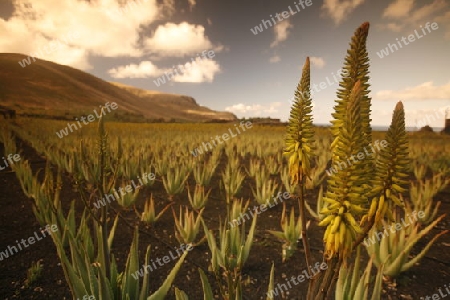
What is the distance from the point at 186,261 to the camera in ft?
8.59

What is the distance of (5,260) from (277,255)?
2726 millimetres

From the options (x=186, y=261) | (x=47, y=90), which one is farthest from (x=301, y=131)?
(x=47, y=90)

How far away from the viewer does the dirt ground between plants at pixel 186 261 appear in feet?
7.02

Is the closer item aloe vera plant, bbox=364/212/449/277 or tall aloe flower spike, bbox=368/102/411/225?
tall aloe flower spike, bbox=368/102/411/225

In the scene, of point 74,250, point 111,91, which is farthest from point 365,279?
point 111,91

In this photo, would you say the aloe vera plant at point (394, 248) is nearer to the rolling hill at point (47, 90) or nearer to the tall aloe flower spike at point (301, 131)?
the tall aloe flower spike at point (301, 131)

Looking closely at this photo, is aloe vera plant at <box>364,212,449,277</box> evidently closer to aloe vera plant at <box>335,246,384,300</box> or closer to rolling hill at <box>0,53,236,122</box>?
aloe vera plant at <box>335,246,384,300</box>

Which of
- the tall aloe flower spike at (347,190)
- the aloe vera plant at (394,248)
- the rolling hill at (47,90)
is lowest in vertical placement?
the aloe vera plant at (394,248)

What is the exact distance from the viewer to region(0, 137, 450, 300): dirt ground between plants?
7.02 feet

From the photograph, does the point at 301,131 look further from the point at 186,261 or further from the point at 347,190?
the point at 186,261

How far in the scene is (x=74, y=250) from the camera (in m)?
1.35

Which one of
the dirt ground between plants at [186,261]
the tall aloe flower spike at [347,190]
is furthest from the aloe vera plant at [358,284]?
the dirt ground between plants at [186,261]

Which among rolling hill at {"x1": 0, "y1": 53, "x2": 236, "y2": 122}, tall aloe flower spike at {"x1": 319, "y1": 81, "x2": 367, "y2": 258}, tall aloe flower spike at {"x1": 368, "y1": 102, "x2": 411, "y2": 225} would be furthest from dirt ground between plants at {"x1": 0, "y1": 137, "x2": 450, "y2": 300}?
rolling hill at {"x1": 0, "y1": 53, "x2": 236, "y2": 122}

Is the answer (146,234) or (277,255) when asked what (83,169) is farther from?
(277,255)
